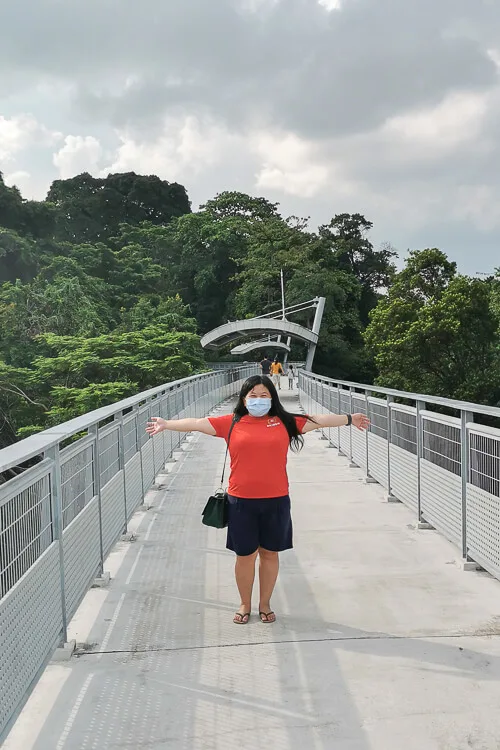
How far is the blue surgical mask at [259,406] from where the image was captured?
4.49 meters

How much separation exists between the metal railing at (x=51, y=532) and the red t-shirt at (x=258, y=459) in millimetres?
938

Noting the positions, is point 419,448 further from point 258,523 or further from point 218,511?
point 218,511

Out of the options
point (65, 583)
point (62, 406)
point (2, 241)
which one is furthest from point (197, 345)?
point (65, 583)

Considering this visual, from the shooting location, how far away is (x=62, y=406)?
97.0 ft

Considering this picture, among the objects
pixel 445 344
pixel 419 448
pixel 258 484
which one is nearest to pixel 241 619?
pixel 258 484

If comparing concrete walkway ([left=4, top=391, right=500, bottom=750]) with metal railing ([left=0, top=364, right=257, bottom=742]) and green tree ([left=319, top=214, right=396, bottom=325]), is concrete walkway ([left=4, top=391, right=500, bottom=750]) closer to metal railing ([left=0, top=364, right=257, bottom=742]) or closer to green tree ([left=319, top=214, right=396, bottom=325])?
metal railing ([left=0, top=364, right=257, bottom=742])

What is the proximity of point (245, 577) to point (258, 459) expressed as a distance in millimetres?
734

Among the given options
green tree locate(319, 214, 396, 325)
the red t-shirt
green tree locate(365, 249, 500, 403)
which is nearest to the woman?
the red t-shirt

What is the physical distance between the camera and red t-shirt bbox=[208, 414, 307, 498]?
4.51 m

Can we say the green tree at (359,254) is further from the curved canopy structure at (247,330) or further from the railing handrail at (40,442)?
the railing handrail at (40,442)

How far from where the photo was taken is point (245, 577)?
15.3ft

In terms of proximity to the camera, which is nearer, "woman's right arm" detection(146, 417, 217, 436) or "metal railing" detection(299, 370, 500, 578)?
"woman's right arm" detection(146, 417, 217, 436)

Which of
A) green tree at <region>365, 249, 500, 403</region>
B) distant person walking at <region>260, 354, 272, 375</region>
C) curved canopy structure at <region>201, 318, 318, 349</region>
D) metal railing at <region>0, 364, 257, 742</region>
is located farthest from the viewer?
curved canopy structure at <region>201, 318, 318, 349</region>

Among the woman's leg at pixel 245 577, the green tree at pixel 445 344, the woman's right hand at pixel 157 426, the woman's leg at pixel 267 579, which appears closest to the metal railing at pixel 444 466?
the woman's leg at pixel 267 579
